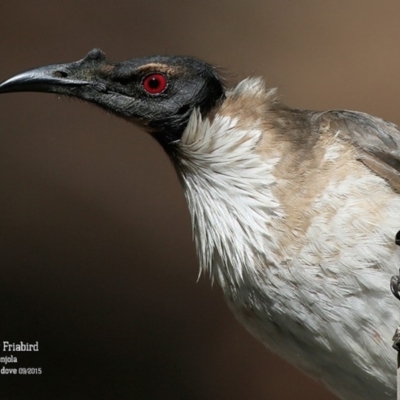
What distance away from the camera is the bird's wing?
Answer: 2455 millimetres

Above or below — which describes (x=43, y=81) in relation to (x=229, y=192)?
above

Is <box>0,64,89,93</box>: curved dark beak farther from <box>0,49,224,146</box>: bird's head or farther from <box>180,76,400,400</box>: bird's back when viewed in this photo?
<box>180,76,400,400</box>: bird's back

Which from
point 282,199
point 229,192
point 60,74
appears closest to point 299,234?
point 282,199

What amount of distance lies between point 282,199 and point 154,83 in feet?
1.66

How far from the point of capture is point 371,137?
2.52 m

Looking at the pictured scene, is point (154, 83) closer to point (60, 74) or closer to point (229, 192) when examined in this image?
point (60, 74)

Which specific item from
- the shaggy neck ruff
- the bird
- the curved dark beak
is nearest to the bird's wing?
the bird

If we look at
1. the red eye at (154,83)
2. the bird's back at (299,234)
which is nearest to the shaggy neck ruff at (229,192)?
the bird's back at (299,234)

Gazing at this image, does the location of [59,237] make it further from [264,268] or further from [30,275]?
[264,268]

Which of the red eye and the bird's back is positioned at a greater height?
the red eye

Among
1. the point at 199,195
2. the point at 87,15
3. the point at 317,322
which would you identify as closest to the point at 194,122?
the point at 199,195

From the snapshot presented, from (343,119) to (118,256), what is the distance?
1569 millimetres

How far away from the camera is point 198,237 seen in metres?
2.63

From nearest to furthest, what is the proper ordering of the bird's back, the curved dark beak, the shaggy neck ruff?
the bird's back < the shaggy neck ruff < the curved dark beak
